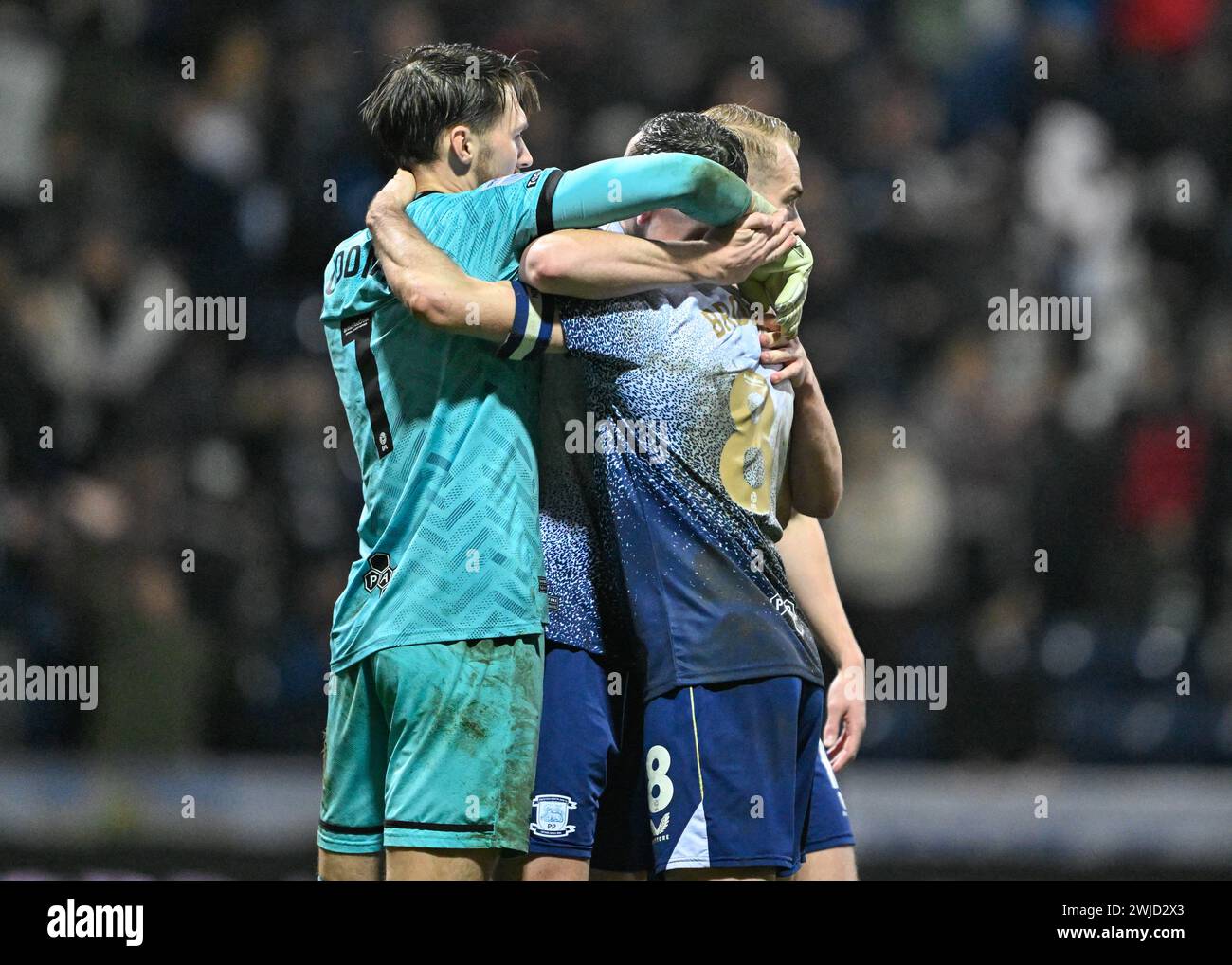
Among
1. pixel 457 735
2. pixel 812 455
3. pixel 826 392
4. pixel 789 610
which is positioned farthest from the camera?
pixel 826 392

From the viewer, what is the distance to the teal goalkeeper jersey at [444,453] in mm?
2979

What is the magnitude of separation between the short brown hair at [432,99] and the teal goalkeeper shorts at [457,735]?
1.02 m

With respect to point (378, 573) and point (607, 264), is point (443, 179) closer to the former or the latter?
point (607, 264)

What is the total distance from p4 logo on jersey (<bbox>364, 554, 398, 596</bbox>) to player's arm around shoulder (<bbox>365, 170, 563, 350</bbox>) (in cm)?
46

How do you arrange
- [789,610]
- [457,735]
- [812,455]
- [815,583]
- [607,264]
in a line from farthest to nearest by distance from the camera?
[815,583], [812,455], [789,610], [607,264], [457,735]

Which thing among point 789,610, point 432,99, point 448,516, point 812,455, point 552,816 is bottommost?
point 552,816

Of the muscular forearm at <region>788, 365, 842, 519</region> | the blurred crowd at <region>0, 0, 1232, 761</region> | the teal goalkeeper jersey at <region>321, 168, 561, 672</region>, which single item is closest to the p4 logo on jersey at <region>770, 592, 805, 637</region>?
the muscular forearm at <region>788, 365, 842, 519</region>

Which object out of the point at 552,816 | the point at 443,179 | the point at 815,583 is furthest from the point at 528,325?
the point at 815,583

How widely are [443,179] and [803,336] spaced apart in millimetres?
3994

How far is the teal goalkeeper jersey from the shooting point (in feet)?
9.77

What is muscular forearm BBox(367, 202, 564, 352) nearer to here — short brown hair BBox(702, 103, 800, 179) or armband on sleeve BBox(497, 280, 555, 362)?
armband on sleeve BBox(497, 280, 555, 362)

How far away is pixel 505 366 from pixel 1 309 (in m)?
4.39

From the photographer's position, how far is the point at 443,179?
3.23 meters

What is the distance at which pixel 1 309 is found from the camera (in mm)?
6742
